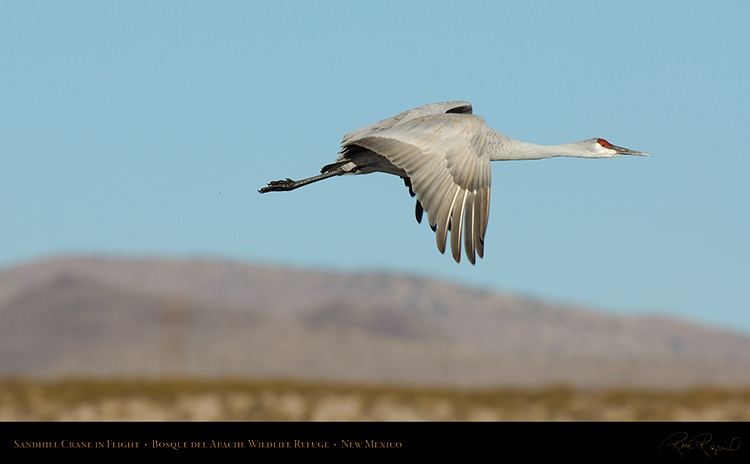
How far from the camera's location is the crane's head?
1612 cm

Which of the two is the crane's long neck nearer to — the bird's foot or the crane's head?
the crane's head

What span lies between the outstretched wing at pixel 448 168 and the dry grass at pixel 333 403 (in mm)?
14552

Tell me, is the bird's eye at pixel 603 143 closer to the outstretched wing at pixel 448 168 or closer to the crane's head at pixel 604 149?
the crane's head at pixel 604 149

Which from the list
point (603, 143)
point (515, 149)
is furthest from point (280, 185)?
point (603, 143)

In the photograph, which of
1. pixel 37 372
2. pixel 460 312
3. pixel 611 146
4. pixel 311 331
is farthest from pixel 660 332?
pixel 611 146

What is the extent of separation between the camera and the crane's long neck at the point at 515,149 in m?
13.9

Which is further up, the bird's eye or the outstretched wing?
the outstretched wing

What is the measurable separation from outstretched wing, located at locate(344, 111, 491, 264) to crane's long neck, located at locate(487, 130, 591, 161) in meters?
0.99

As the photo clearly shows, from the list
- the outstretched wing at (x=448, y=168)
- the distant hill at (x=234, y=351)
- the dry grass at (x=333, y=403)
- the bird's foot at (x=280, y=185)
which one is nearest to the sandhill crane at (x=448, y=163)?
the outstretched wing at (x=448, y=168)

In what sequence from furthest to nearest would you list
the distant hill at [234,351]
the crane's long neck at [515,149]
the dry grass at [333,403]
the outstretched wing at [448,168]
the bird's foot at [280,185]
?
1. the distant hill at [234,351]
2. the dry grass at [333,403]
3. the bird's foot at [280,185]
4. the crane's long neck at [515,149]
5. the outstretched wing at [448,168]

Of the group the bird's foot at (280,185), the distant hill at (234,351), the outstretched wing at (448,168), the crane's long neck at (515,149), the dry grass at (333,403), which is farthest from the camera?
the distant hill at (234,351)

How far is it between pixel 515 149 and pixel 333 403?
16.2 metres

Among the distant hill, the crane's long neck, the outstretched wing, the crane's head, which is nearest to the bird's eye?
the crane's head
